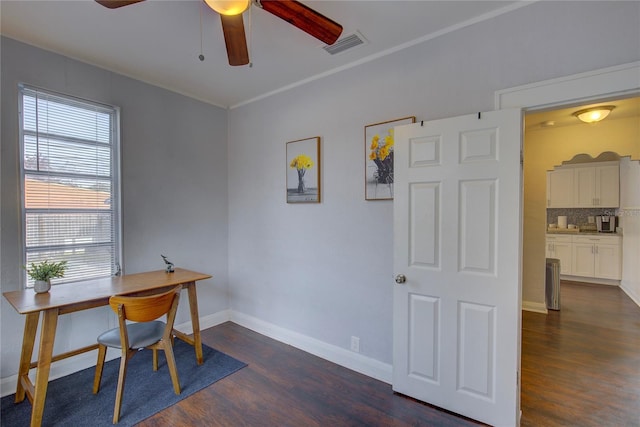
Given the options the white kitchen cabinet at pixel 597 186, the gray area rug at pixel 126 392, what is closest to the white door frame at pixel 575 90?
the gray area rug at pixel 126 392

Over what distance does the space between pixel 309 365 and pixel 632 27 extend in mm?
3192

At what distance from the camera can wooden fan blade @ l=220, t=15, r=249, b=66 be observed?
161cm

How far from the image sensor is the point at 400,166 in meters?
2.22

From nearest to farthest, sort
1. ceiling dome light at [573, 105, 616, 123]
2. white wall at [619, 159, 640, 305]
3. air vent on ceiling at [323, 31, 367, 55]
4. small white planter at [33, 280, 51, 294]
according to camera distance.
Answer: small white planter at [33, 280, 51, 294] < air vent on ceiling at [323, 31, 367, 55] < ceiling dome light at [573, 105, 616, 123] < white wall at [619, 159, 640, 305]

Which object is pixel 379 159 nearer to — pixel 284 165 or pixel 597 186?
pixel 284 165

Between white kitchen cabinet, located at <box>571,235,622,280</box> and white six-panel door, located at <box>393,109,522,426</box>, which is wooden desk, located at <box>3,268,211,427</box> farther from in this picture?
white kitchen cabinet, located at <box>571,235,622,280</box>


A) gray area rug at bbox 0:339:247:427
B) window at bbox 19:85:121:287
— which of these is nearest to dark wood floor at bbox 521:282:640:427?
gray area rug at bbox 0:339:247:427

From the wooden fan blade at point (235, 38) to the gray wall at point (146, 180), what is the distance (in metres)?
1.61

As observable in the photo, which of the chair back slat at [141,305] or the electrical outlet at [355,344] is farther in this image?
the electrical outlet at [355,344]

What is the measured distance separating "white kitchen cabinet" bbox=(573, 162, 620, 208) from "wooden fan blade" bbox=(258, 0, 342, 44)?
6.54 metres

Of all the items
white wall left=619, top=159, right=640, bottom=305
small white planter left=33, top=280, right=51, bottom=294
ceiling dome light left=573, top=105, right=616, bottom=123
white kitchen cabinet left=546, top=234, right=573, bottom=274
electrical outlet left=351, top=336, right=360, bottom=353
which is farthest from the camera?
white kitchen cabinet left=546, top=234, right=573, bottom=274

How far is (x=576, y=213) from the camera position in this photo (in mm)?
6242

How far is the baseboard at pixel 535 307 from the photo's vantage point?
4129mm

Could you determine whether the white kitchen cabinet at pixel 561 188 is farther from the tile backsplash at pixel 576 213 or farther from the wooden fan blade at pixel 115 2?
the wooden fan blade at pixel 115 2
